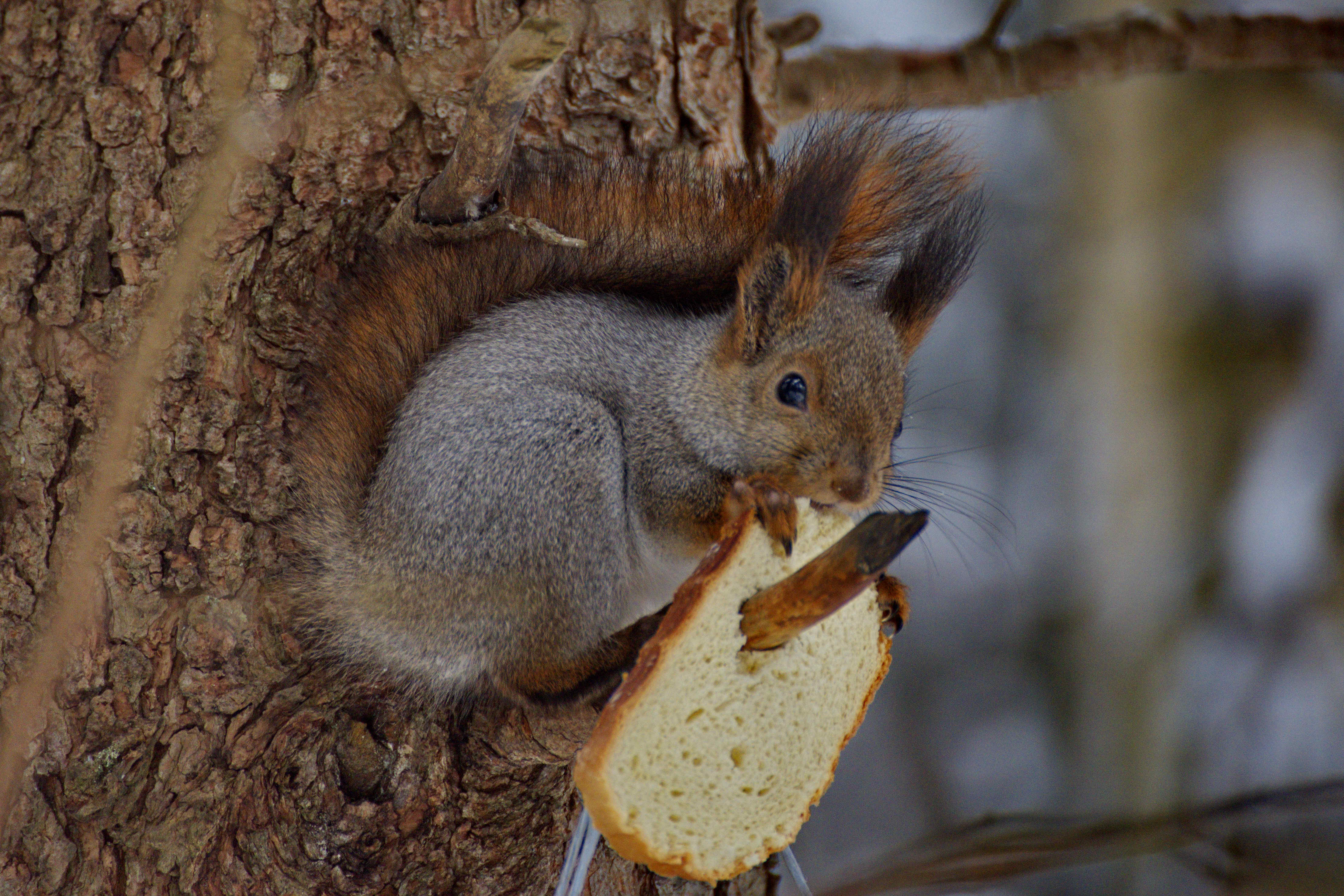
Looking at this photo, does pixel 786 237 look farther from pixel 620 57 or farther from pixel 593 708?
pixel 593 708

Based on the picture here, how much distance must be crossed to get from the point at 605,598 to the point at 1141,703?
1886 mm

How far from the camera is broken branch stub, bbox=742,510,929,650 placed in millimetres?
833

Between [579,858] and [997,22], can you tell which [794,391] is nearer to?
[579,858]

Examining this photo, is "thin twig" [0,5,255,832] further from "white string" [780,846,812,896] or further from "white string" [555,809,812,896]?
"white string" [780,846,812,896]

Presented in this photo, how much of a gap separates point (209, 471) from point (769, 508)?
643mm

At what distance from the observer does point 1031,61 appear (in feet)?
5.45

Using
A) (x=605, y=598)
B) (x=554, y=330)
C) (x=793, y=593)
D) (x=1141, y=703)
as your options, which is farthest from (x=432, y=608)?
(x=1141, y=703)

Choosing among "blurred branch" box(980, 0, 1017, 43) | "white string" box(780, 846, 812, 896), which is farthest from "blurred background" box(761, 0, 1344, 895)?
"white string" box(780, 846, 812, 896)

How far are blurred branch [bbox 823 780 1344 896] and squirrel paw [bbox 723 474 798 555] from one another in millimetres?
605

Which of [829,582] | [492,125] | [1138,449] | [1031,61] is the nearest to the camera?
[829,582]

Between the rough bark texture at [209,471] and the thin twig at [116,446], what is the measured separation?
0.7 inches

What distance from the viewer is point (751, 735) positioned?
113 centimetres

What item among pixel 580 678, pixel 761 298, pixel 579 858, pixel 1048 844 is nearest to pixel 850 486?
pixel 761 298

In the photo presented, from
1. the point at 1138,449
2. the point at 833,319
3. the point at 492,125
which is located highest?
the point at 492,125
